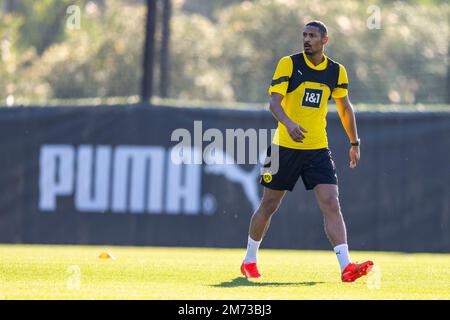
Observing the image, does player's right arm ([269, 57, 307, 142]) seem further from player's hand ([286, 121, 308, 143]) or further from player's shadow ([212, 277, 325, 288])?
player's shadow ([212, 277, 325, 288])

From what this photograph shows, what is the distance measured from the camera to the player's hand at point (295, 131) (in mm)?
8852

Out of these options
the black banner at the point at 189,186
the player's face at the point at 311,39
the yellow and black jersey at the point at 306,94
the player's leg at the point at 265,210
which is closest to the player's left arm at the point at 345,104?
the yellow and black jersey at the point at 306,94

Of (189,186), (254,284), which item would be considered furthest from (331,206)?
(189,186)

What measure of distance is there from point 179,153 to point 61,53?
11.5m

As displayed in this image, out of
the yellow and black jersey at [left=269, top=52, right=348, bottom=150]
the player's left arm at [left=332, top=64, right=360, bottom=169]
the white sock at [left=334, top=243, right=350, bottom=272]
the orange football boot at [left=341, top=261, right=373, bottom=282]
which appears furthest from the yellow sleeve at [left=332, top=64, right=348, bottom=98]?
the orange football boot at [left=341, top=261, right=373, bottom=282]

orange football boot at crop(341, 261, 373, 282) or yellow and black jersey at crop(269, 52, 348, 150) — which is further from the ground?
yellow and black jersey at crop(269, 52, 348, 150)

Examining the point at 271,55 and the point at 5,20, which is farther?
the point at 5,20

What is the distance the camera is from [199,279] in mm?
9305

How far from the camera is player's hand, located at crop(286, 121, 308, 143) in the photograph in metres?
8.85

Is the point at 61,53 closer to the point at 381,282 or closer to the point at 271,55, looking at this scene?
the point at 271,55

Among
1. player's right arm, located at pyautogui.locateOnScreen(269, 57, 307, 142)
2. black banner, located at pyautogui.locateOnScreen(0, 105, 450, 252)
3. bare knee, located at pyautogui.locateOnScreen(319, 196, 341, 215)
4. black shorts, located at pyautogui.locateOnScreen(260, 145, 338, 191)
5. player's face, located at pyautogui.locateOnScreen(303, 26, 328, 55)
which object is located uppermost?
player's face, located at pyautogui.locateOnScreen(303, 26, 328, 55)

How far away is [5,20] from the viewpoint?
2605 centimetres

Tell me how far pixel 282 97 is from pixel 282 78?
0.17m
